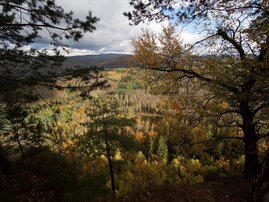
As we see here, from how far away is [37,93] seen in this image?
360 inches

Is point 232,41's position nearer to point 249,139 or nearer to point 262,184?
point 249,139

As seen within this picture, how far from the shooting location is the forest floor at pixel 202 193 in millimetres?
8734

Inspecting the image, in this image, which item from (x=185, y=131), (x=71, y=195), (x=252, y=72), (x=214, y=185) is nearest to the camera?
(x=252, y=72)

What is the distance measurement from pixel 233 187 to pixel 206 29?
569 centimetres

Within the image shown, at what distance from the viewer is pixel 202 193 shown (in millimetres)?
9234

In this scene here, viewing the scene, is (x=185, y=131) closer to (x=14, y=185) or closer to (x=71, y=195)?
(x=71, y=195)

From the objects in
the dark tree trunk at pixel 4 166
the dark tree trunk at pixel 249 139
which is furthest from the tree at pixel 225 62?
the dark tree trunk at pixel 4 166

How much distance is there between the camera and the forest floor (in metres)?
8.73

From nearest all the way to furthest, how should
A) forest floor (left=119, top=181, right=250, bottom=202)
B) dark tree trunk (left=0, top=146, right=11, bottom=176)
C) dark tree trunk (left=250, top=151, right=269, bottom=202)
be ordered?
dark tree trunk (left=250, top=151, right=269, bottom=202)
forest floor (left=119, top=181, right=250, bottom=202)
dark tree trunk (left=0, top=146, right=11, bottom=176)

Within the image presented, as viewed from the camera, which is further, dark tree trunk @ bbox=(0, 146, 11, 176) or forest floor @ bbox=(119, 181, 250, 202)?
dark tree trunk @ bbox=(0, 146, 11, 176)

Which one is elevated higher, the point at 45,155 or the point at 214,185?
the point at 214,185

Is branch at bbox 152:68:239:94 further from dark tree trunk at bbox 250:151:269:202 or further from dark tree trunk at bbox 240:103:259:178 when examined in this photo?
dark tree trunk at bbox 250:151:269:202

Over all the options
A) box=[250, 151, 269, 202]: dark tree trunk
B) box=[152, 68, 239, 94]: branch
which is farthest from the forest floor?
box=[152, 68, 239, 94]: branch

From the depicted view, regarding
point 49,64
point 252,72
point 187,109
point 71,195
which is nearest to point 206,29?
point 252,72
